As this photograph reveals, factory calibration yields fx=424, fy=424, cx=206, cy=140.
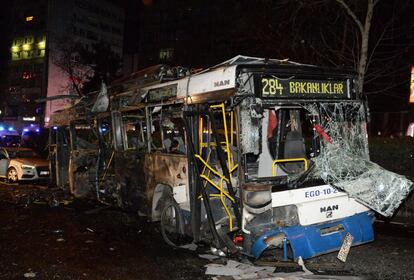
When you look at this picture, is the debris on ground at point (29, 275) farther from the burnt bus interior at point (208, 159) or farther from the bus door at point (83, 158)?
the bus door at point (83, 158)

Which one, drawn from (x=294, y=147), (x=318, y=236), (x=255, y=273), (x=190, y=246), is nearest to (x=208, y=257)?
(x=190, y=246)

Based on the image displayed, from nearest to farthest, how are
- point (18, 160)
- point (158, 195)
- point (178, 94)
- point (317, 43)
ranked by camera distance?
1. point (178, 94)
2. point (158, 195)
3. point (18, 160)
4. point (317, 43)

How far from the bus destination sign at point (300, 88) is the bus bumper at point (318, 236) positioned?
190cm

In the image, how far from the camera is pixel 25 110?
68.6m

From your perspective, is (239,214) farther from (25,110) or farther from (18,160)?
(25,110)

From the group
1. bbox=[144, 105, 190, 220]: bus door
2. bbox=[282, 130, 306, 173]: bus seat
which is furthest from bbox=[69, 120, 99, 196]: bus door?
bbox=[282, 130, 306, 173]: bus seat

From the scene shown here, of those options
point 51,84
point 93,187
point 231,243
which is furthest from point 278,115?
point 51,84

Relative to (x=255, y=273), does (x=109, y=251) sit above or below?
below

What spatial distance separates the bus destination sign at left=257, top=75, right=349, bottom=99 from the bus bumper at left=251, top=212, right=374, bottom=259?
1903 mm

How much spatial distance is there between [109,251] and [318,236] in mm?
3610

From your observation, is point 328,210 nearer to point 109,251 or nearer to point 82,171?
point 109,251

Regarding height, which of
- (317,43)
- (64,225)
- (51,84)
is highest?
(51,84)

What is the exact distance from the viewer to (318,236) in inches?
239

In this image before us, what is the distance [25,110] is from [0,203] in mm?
61793
